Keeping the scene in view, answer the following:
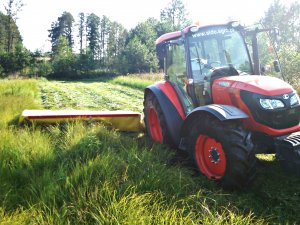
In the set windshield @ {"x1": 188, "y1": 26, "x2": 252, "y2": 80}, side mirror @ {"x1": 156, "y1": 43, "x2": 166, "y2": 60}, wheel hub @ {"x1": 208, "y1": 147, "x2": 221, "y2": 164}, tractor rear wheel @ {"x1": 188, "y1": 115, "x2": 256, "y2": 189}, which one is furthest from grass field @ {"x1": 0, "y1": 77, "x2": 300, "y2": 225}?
side mirror @ {"x1": 156, "y1": 43, "x2": 166, "y2": 60}

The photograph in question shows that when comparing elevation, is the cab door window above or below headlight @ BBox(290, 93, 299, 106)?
above

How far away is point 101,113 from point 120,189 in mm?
3531

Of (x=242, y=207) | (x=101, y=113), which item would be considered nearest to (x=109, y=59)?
(x=101, y=113)

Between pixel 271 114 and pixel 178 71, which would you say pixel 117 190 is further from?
pixel 178 71

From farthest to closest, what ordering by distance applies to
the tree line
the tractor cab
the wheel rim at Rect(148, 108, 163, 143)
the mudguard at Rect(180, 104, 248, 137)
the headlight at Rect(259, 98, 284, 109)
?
the tree line → the wheel rim at Rect(148, 108, 163, 143) → the tractor cab → the headlight at Rect(259, 98, 284, 109) → the mudguard at Rect(180, 104, 248, 137)

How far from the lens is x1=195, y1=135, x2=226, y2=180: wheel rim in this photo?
155 inches

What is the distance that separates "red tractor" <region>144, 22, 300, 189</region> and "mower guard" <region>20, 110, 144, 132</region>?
85cm

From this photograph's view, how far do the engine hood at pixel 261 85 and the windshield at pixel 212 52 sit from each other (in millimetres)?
567

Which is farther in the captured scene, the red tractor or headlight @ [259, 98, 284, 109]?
headlight @ [259, 98, 284, 109]

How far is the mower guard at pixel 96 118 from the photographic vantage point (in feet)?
19.5

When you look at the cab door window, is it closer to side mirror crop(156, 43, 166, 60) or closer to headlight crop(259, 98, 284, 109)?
side mirror crop(156, 43, 166, 60)

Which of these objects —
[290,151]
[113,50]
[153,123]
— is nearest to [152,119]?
[153,123]

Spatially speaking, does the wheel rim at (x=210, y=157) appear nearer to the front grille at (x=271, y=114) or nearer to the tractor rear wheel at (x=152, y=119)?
the front grille at (x=271, y=114)

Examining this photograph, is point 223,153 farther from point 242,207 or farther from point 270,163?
point 270,163
